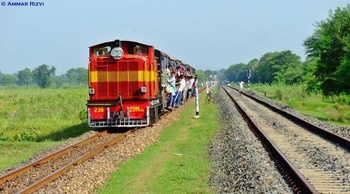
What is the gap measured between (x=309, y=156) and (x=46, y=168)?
256 inches

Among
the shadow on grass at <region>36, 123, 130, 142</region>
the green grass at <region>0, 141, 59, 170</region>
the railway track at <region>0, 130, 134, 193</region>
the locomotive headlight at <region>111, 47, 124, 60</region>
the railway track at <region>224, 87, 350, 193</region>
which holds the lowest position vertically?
the shadow on grass at <region>36, 123, 130, 142</region>

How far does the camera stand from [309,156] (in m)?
11.1

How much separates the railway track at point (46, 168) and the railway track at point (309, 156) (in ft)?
15.5

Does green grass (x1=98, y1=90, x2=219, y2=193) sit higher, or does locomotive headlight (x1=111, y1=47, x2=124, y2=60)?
locomotive headlight (x1=111, y1=47, x2=124, y2=60)

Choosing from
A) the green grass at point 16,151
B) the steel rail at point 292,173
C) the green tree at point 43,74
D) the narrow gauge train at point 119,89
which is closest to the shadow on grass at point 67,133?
the green grass at point 16,151

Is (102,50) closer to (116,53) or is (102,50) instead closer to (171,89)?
(116,53)

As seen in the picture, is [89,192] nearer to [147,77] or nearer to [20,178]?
[20,178]

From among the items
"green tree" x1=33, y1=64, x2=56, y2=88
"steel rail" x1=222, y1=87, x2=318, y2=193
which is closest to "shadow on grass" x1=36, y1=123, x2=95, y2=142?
"steel rail" x1=222, y1=87, x2=318, y2=193

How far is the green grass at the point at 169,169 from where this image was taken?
8641 mm

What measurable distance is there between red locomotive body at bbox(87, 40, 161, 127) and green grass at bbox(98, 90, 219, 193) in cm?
171

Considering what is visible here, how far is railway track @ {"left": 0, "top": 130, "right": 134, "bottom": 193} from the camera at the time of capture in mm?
8895

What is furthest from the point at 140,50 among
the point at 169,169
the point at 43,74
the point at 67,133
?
the point at 43,74

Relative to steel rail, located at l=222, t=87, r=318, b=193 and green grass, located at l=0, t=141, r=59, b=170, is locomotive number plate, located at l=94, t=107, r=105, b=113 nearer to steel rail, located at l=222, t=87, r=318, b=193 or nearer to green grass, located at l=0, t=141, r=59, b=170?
green grass, located at l=0, t=141, r=59, b=170

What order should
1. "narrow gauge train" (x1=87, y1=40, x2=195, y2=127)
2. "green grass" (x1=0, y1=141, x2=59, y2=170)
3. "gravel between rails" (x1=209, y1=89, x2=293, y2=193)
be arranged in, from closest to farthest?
"gravel between rails" (x1=209, y1=89, x2=293, y2=193) → "green grass" (x1=0, y1=141, x2=59, y2=170) → "narrow gauge train" (x1=87, y1=40, x2=195, y2=127)
